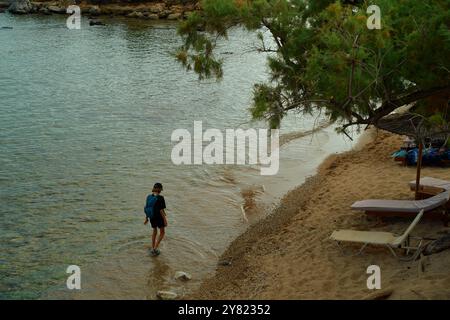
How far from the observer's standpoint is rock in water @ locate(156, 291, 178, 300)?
37.1 ft

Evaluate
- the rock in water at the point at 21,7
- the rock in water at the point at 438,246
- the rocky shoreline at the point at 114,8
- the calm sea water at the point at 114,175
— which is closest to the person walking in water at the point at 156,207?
the calm sea water at the point at 114,175

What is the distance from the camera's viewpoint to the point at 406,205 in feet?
41.3

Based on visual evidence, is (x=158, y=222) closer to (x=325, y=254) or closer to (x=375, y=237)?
(x=325, y=254)

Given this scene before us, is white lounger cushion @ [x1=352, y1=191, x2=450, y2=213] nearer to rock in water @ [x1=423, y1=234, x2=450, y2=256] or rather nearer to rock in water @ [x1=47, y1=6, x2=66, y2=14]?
rock in water @ [x1=423, y1=234, x2=450, y2=256]

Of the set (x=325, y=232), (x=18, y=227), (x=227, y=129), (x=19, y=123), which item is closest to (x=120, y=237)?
(x=18, y=227)

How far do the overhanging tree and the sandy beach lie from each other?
9.39ft

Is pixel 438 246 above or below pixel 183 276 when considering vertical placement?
above

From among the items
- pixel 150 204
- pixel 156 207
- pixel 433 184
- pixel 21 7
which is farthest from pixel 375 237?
pixel 21 7

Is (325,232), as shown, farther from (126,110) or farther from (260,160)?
(126,110)

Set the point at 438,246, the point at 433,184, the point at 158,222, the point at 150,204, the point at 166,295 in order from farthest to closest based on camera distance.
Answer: the point at 433,184 < the point at 158,222 < the point at 150,204 < the point at 166,295 < the point at 438,246

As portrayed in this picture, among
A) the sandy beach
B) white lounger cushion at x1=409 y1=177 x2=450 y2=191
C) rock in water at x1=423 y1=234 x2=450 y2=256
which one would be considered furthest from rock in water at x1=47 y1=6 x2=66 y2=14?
rock in water at x1=423 y1=234 x2=450 y2=256

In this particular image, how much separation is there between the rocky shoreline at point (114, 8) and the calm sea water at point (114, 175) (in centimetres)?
2411

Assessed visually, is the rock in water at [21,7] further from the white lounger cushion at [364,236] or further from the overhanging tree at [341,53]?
the white lounger cushion at [364,236]

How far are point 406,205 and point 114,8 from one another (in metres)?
60.2
